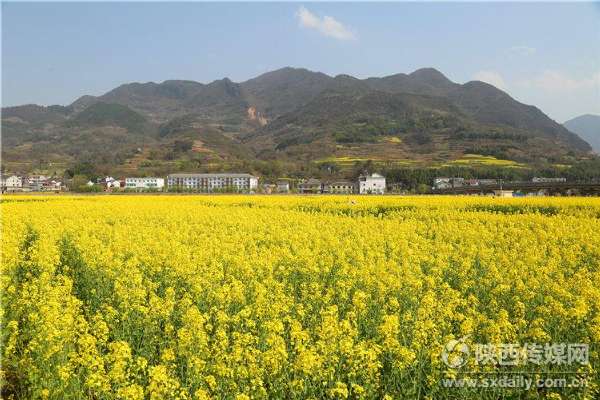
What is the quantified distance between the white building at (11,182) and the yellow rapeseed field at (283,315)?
15953 cm

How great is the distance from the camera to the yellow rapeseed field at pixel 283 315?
6094mm

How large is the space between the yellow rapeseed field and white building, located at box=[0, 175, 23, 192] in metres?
160

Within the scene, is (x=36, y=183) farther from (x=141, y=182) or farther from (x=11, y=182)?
(x=141, y=182)

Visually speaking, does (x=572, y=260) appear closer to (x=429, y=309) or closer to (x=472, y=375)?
(x=429, y=309)

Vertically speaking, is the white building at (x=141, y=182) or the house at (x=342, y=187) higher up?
the white building at (x=141, y=182)

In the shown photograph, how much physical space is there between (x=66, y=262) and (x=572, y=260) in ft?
45.7

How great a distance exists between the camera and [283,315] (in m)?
8.44

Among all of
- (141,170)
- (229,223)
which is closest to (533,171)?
(141,170)

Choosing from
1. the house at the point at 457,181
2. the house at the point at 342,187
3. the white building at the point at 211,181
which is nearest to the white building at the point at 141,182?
the white building at the point at 211,181

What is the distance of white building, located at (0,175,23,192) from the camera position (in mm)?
154500

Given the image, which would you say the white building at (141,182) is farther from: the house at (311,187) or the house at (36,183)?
the house at (311,187)

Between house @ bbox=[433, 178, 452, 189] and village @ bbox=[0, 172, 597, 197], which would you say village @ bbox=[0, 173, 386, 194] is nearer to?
village @ bbox=[0, 172, 597, 197]

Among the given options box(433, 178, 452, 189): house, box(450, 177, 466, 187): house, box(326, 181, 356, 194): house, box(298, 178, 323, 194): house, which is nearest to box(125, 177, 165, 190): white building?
box(298, 178, 323, 194): house

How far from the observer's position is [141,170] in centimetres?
17212
